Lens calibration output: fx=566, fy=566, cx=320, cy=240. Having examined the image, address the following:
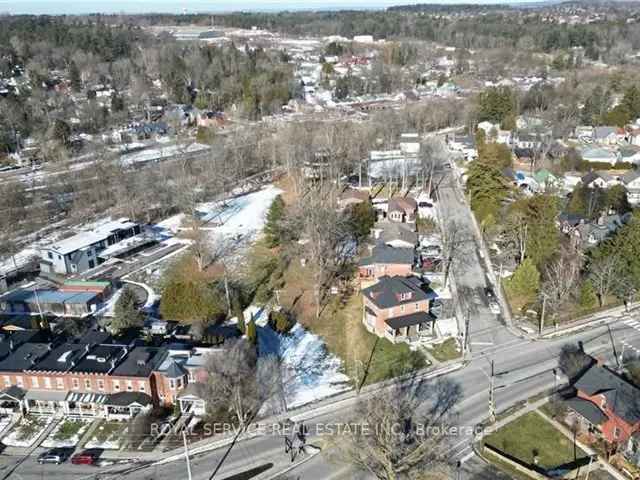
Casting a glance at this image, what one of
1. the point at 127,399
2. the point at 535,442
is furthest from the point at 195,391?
the point at 535,442

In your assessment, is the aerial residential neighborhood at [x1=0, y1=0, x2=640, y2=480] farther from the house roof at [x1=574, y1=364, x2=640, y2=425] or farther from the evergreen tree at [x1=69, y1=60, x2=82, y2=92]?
the evergreen tree at [x1=69, y1=60, x2=82, y2=92]

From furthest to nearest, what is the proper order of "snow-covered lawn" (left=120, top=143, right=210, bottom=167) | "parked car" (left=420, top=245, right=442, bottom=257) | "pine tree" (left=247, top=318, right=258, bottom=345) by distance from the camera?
"snow-covered lawn" (left=120, top=143, right=210, bottom=167) < "parked car" (left=420, top=245, right=442, bottom=257) < "pine tree" (left=247, top=318, right=258, bottom=345)

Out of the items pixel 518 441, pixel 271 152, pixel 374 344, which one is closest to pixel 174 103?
pixel 271 152

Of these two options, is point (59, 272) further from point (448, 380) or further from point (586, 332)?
point (586, 332)

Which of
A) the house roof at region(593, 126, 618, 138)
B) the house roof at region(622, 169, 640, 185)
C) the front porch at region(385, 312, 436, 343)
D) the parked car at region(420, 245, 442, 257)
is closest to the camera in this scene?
the front porch at region(385, 312, 436, 343)

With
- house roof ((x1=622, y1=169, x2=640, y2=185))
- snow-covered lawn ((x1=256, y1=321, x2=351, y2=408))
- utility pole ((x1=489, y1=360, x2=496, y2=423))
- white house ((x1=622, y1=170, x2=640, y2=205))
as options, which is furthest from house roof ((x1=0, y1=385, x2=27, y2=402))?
house roof ((x1=622, y1=169, x2=640, y2=185))

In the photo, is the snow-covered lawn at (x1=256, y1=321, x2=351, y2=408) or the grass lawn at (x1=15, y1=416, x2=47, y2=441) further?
the snow-covered lawn at (x1=256, y1=321, x2=351, y2=408)

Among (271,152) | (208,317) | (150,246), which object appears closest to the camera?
(208,317)
